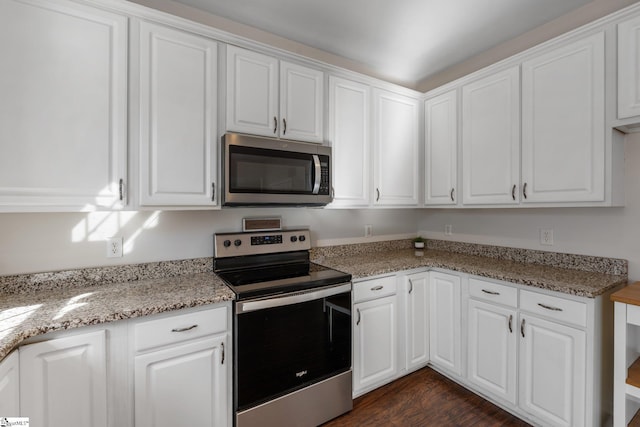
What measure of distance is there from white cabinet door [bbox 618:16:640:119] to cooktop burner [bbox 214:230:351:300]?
1.83 metres

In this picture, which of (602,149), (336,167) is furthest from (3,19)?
(602,149)

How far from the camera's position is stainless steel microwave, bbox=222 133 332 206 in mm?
1764

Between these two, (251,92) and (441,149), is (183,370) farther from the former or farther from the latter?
(441,149)

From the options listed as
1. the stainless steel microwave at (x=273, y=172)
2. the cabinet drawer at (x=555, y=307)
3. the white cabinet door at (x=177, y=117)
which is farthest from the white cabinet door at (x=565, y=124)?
the white cabinet door at (x=177, y=117)

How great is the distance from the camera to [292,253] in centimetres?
231

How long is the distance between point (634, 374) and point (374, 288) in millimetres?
1422

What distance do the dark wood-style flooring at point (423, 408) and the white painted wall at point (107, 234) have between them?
53.5 inches

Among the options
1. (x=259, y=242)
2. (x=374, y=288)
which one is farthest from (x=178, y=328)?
(x=374, y=288)

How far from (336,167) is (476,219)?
1.46 meters

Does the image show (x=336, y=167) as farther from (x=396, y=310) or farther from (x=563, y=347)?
(x=563, y=347)

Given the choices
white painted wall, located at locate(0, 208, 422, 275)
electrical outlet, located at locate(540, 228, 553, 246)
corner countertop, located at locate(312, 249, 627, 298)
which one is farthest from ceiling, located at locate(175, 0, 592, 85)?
corner countertop, located at locate(312, 249, 627, 298)

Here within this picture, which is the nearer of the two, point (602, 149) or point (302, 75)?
point (602, 149)

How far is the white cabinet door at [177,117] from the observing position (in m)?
1.58

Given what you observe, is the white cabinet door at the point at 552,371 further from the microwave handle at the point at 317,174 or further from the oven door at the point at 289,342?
the microwave handle at the point at 317,174
